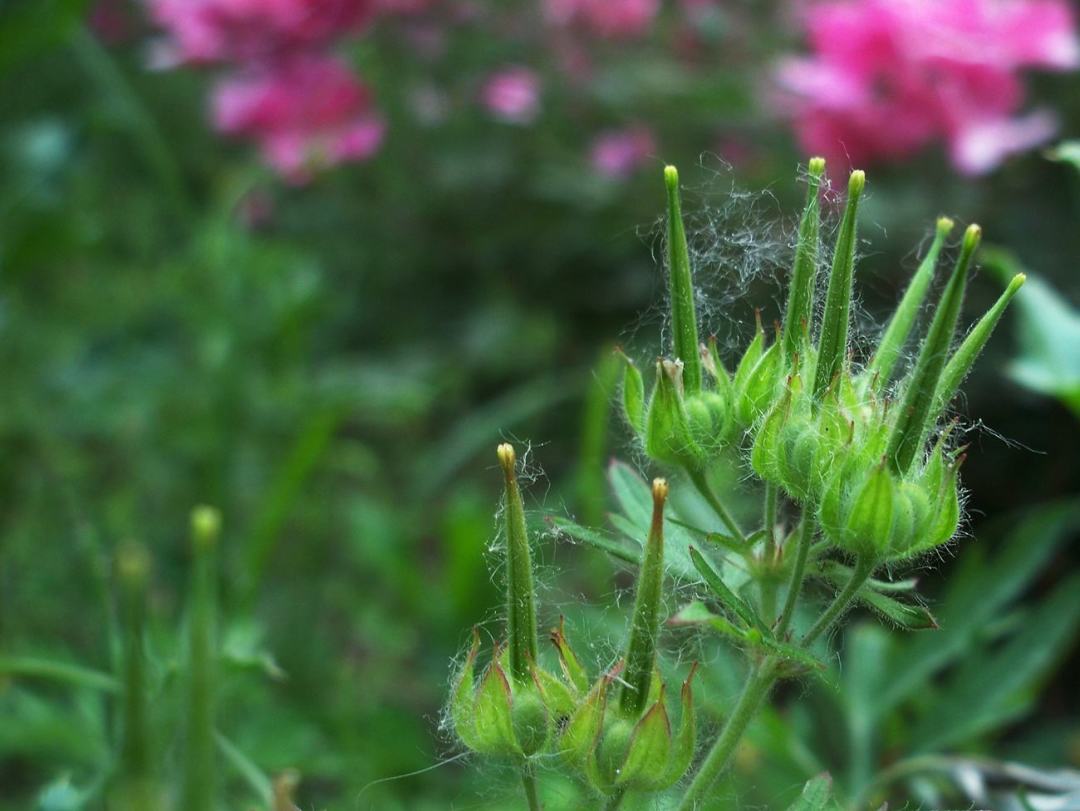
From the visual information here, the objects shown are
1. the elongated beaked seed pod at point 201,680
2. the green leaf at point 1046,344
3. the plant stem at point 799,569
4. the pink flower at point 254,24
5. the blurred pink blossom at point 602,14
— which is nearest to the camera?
the elongated beaked seed pod at point 201,680

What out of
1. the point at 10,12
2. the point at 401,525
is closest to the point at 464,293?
the point at 401,525

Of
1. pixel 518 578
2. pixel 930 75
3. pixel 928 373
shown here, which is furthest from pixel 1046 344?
pixel 930 75

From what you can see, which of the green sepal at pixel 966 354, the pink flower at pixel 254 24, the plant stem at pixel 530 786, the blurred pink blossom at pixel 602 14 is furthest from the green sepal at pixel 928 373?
the blurred pink blossom at pixel 602 14

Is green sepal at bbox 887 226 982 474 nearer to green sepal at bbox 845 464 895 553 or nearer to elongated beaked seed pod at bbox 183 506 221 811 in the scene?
green sepal at bbox 845 464 895 553

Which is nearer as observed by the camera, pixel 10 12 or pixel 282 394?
pixel 10 12

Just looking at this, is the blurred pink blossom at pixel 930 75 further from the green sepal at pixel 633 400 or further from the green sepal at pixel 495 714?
the green sepal at pixel 495 714

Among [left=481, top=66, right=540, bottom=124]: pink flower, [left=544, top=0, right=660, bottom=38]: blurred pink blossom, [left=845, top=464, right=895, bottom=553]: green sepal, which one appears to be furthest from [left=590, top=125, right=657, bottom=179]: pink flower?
[left=845, top=464, right=895, bottom=553]: green sepal

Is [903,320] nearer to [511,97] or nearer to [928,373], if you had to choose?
[928,373]

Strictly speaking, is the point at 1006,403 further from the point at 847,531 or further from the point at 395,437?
the point at 847,531
